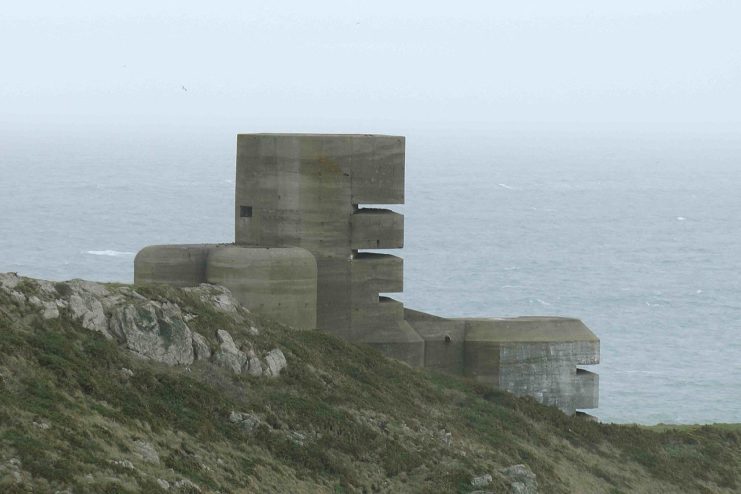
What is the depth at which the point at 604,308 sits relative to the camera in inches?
4075

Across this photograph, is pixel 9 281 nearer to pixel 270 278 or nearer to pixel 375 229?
pixel 270 278

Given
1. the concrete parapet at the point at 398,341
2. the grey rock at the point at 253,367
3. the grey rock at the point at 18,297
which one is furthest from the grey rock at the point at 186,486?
the concrete parapet at the point at 398,341

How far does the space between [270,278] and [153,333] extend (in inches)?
319

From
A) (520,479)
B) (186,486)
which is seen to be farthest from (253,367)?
(186,486)

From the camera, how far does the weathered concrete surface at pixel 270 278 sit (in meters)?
37.2

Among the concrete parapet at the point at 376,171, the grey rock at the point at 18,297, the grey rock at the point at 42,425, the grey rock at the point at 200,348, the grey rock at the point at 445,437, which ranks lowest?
the grey rock at the point at 445,437

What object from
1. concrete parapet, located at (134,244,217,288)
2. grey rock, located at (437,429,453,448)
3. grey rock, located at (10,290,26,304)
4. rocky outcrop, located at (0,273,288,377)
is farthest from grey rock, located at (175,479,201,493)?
concrete parapet, located at (134,244,217,288)

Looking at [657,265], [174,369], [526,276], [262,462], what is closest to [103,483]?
[262,462]

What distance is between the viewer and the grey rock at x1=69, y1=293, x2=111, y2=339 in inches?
1132

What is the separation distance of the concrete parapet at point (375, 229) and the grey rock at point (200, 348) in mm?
9864

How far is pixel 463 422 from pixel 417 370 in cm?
427

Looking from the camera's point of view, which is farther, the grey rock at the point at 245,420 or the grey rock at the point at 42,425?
the grey rock at the point at 245,420

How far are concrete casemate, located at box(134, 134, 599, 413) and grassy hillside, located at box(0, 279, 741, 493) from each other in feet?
7.50

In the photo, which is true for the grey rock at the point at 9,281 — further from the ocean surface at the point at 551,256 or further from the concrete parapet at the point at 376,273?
the ocean surface at the point at 551,256
